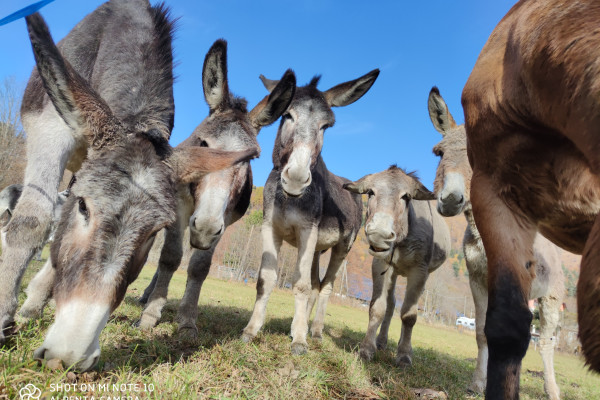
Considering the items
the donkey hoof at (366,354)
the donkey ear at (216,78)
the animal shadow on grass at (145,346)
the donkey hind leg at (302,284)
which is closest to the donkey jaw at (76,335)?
the animal shadow on grass at (145,346)

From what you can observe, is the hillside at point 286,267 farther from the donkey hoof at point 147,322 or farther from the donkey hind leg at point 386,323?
the donkey hoof at point 147,322

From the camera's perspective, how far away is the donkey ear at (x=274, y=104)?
4.70 meters

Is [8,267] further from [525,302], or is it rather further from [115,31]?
[525,302]

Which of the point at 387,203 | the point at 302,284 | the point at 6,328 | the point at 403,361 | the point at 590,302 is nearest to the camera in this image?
the point at 590,302

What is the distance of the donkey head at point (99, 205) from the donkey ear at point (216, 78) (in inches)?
77.0

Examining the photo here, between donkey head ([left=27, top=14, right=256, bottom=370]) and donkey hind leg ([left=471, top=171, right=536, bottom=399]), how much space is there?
1.86 m

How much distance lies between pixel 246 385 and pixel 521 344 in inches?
76.1

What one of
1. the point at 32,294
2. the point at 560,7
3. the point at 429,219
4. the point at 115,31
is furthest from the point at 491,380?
the point at 429,219

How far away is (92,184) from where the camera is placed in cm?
237

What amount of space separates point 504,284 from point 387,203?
352 centimetres

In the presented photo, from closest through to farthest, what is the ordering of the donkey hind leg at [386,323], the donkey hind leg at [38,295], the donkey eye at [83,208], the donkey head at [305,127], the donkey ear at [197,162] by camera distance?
1. the donkey eye at [83,208]
2. the donkey ear at [197,162]
3. the donkey hind leg at [38,295]
4. the donkey head at [305,127]
5. the donkey hind leg at [386,323]

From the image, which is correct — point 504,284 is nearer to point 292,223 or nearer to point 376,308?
point 292,223

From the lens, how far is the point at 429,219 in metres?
7.69

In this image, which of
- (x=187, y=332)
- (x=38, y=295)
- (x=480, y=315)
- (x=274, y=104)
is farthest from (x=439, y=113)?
(x=38, y=295)
